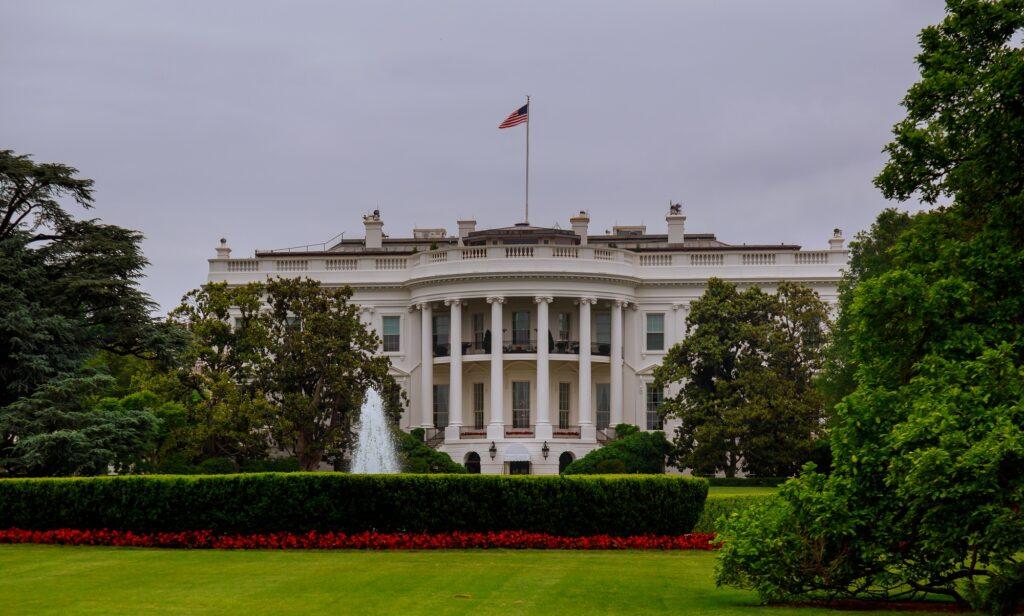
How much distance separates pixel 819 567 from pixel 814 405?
3560 cm

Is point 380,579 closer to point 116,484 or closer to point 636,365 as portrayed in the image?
point 116,484

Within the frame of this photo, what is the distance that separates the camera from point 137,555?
22922mm

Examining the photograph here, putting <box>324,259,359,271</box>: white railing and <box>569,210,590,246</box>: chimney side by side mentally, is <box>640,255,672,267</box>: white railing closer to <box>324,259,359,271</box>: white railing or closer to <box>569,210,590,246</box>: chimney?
<box>569,210,590,246</box>: chimney

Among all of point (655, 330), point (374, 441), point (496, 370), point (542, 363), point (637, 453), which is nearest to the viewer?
point (637, 453)

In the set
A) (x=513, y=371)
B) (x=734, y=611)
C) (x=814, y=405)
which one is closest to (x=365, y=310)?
(x=513, y=371)

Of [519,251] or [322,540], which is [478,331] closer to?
[519,251]

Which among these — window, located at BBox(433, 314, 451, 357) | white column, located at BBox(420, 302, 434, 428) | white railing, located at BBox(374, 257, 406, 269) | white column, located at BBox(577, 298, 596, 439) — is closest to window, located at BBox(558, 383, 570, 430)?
white column, located at BBox(577, 298, 596, 439)

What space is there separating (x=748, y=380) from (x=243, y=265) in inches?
1033

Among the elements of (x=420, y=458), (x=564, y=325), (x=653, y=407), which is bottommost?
(x=420, y=458)

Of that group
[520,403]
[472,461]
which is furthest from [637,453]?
[520,403]

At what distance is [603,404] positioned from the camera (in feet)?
206

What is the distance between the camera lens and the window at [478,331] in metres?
62.8

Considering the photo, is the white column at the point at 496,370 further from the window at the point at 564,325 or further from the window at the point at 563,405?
the window at the point at 564,325

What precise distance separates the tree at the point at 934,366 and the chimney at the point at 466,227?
53253mm
